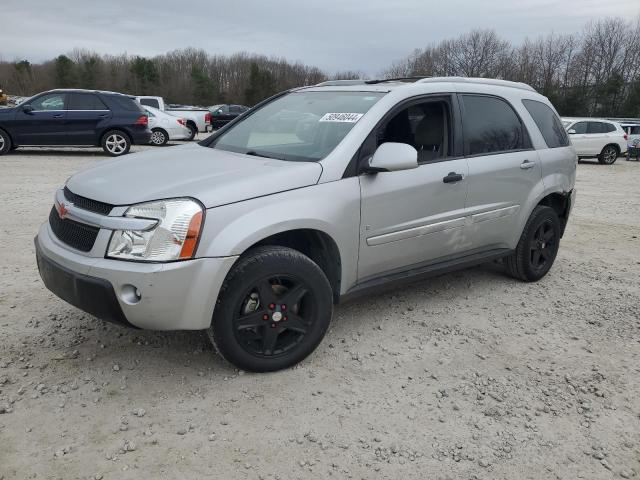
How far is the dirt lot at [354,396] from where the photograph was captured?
245cm

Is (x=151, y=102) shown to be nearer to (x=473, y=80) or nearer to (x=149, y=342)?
(x=473, y=80)

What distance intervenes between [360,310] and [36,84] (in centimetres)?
8704

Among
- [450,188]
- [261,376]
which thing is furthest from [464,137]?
[261,376]

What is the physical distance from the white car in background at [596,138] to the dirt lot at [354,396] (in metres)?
16.1

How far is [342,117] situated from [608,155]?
60.7 ft

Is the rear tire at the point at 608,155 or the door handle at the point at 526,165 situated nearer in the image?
the door handle at the point at 526,165

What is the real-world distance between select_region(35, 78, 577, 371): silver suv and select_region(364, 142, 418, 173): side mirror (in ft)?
0.04

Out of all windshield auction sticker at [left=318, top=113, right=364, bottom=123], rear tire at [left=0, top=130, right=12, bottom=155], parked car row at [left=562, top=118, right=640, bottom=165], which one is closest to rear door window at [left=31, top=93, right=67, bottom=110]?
rear tire at [left=0, top=130, right=12, bottom=155]

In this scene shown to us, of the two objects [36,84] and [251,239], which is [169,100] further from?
[251,239]

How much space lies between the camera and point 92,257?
2818 millimetres

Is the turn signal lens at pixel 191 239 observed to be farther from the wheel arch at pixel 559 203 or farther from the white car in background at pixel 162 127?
the white car in background at pixel 162 127

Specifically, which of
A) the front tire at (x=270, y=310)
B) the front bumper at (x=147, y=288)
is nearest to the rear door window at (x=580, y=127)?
the front tire at (x=270, y=310)

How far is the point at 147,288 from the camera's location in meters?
2.69

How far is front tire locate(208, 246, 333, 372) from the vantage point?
115 inches
